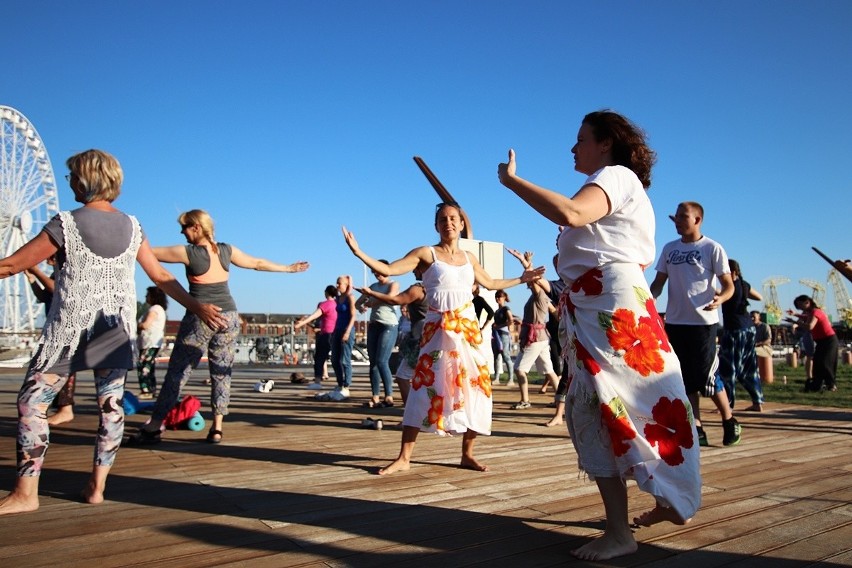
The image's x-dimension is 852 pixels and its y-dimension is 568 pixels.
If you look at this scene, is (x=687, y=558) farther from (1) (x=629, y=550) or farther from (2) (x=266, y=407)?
(2) (x=266, y=407)

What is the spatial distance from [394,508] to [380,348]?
199 inches

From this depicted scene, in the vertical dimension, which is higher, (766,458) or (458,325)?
(458,325)

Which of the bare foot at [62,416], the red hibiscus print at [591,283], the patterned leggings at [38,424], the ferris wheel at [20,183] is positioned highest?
the ferris wheel at [20,183]

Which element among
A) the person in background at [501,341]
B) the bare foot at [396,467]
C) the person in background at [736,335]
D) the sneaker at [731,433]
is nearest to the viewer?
the bare foot at [396,467]

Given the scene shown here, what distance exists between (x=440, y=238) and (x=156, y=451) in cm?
281

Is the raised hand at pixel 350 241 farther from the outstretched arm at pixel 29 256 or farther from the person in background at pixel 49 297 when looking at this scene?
the person in background at pixel 49 297

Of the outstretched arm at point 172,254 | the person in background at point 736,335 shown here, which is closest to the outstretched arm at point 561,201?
the outstretched arm at point 172,254

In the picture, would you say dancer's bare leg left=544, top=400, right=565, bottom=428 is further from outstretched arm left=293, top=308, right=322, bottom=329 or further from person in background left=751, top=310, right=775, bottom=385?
person in background left=751, top=310, right=775, bottom=385

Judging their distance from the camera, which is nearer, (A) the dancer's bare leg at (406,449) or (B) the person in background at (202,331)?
(A) the dancer's bare leg at (406,449)

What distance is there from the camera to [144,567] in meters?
2.29

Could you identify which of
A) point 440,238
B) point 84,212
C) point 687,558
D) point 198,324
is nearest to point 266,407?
point 198,324

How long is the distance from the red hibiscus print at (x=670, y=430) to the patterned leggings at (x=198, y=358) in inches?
153

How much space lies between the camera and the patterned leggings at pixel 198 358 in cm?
528

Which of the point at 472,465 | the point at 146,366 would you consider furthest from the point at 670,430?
the point at 146,366
